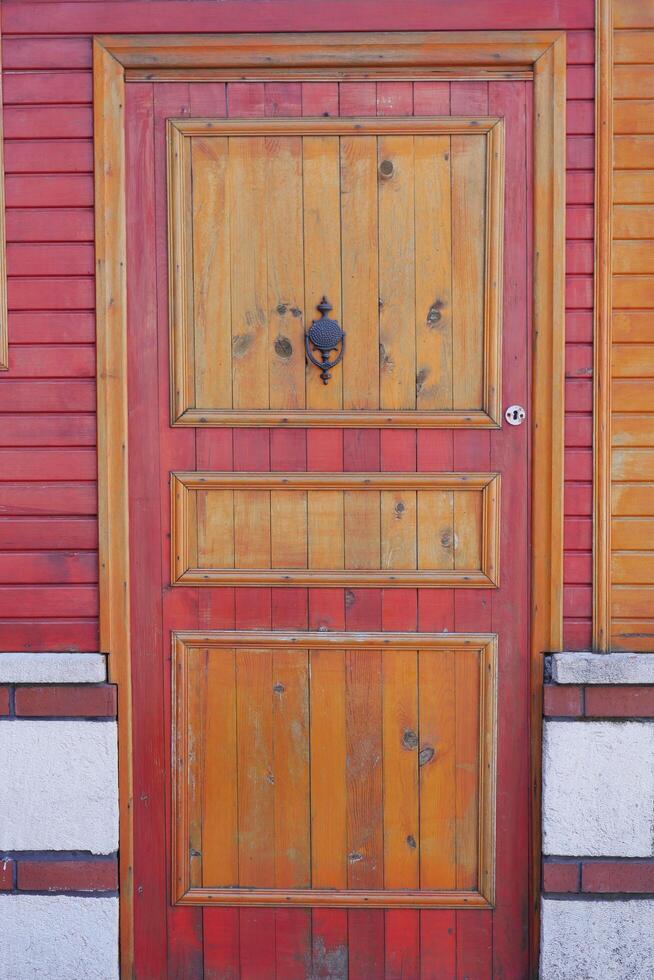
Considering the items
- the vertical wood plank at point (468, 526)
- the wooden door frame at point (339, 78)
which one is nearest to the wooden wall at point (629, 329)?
the wooden door frame at point (339, 78)

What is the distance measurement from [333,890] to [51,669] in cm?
108

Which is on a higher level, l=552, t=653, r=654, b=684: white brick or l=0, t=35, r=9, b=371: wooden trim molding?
l=0, t=35, r=9, b=371: wooden trim molding

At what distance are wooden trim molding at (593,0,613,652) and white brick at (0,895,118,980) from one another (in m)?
1.69

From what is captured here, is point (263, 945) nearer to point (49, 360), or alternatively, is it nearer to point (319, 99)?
point (49, 360)

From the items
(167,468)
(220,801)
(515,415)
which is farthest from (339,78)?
(220,801)

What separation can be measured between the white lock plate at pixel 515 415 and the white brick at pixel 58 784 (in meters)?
1.49

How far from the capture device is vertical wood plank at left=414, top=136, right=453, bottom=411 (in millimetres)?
2551

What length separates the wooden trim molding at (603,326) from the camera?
8.14ft

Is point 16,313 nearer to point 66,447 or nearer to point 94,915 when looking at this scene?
point 66,447

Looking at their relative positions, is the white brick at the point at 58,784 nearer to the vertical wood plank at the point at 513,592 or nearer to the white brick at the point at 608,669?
the vertical wood plank at the point at 513,592

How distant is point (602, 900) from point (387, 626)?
1.01 metres

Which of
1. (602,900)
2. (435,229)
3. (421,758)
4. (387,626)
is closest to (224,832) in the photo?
(421,758)

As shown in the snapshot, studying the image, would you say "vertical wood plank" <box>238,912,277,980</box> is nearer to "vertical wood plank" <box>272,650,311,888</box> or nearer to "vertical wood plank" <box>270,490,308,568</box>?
"vertical wood plank" <box>272,650,311,888</box>

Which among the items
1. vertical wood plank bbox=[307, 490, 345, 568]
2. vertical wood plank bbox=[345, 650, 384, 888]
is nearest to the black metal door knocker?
vertical wood plank bbox=[307, 490, 345, 568]
